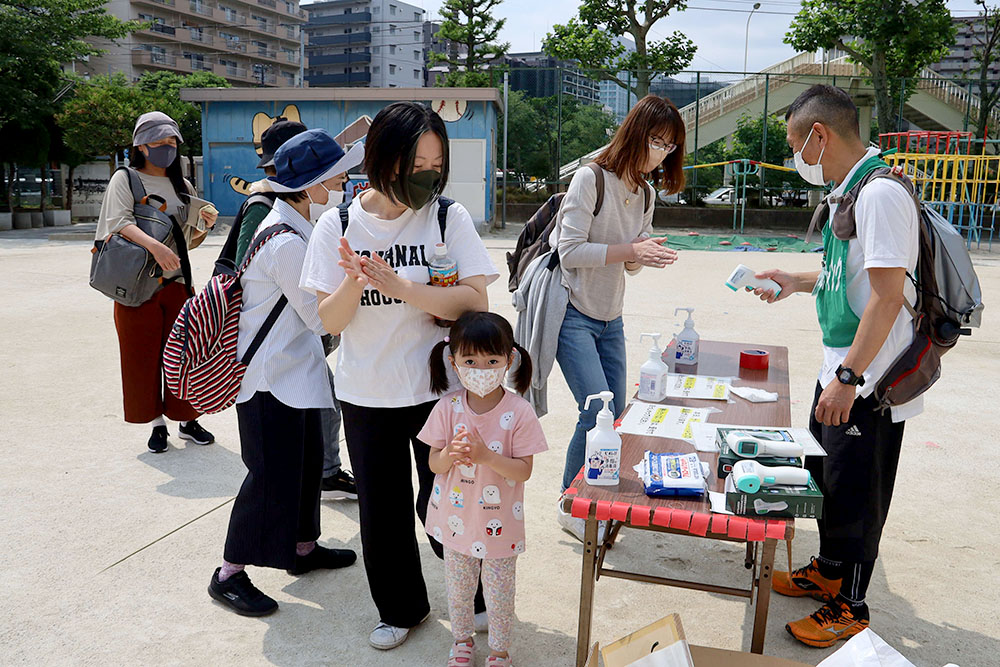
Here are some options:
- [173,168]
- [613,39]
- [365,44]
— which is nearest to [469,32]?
[613,39]

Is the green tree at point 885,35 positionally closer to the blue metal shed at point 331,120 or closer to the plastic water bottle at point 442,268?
the blue metal shed at point 331,120

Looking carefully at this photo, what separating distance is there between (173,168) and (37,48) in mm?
20796

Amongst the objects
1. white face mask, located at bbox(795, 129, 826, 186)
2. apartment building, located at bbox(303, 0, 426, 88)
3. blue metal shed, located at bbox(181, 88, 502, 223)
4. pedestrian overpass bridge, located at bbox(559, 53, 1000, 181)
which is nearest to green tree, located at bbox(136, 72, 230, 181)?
blue metal shed, located at bbox(181, 88, 502, 223)

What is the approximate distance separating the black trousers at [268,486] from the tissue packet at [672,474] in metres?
1.19

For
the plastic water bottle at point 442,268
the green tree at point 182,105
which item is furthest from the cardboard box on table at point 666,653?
the green tree at point 182,105

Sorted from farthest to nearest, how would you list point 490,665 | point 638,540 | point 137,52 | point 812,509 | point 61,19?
point 137,52
point 61,19
point 638,540
point 490,665
point 812,509

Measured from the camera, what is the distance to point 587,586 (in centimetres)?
226

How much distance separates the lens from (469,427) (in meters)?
2.36

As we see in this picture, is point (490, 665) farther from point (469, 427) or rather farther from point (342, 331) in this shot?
point (342, 331)

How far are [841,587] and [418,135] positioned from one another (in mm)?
2025

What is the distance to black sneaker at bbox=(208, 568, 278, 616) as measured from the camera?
282 centimetres

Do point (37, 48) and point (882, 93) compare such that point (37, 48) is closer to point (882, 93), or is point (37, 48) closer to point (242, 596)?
point (882, 93)

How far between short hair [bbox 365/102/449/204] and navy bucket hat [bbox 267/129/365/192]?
40 cm

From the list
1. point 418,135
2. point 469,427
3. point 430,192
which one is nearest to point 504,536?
point 469,427
